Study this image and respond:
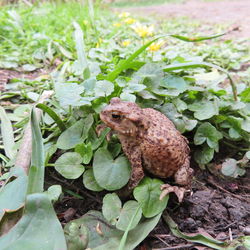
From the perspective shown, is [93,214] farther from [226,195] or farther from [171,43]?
[171,43]

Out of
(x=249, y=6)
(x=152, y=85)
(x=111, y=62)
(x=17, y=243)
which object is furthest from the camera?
(x=249, y=6)

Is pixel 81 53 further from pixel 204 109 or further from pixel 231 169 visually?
pixel 231 169

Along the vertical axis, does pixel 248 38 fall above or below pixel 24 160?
below

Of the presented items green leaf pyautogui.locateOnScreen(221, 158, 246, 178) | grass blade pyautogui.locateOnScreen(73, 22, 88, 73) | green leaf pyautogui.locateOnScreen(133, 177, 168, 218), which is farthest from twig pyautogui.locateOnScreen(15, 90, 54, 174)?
green leaf pyautogui.locateOnScreen(221, 158, 246, 178)

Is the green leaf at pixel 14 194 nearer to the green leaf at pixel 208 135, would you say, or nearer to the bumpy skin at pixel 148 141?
the bumpy skin at pixel 148 141

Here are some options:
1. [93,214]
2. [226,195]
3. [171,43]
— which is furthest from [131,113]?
[171,43]

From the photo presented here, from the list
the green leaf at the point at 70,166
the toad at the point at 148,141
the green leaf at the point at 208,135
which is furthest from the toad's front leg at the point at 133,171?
the green leaf at the point at 208,135
